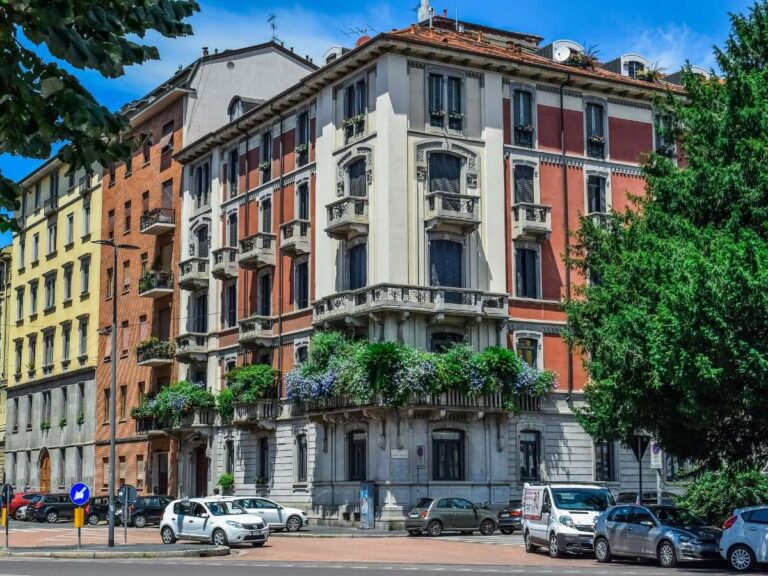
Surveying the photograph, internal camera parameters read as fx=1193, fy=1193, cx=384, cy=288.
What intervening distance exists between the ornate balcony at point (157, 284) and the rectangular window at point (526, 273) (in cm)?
2028

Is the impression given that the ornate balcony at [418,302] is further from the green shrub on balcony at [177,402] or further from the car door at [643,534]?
the car door at [643,534]

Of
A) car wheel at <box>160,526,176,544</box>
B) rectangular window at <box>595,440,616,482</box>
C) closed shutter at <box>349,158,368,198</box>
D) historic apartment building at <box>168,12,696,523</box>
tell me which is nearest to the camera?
car wheel at <box>160,526,176,544</box>

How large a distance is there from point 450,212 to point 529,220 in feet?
12.0

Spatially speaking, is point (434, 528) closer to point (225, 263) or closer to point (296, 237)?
point (296, 237)

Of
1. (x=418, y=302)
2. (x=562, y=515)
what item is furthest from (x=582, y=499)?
(x=418, y=302)

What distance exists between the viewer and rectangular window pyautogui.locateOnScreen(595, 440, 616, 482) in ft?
154

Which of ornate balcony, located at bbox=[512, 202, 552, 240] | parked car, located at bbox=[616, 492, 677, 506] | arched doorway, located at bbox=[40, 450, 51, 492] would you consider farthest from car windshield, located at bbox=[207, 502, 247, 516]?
arched doorway, located at bbox=[40, 450, 51, 492]

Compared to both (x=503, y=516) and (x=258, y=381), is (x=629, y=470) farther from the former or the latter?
(x=258, y=381)

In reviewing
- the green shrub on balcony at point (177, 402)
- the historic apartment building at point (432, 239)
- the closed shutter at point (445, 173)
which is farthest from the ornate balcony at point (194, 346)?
the closed shutter at point (445, 173)

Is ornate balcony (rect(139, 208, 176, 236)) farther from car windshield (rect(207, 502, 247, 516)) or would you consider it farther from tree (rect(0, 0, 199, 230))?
tree (rect(0, 0, 199, 230))

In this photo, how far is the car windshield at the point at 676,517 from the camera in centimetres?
2583

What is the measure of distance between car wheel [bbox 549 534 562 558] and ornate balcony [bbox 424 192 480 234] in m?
17.5

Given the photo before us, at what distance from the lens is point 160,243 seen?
202 ft

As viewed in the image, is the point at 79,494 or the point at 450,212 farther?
the point at 450,212
